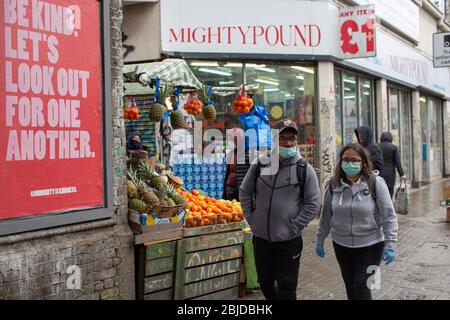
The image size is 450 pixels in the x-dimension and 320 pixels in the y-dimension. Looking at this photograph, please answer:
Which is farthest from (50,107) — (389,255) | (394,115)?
(394,115)

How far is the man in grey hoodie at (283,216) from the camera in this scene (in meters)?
4.57

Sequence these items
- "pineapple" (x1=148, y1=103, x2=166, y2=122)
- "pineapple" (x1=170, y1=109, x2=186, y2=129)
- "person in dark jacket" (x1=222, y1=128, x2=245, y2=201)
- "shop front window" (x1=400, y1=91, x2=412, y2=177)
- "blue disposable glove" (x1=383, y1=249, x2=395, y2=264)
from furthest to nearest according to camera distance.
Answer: "shop front window" (x1=400, y1=91, x2=412, y2=177), "person in dark jacket" (x1=222, y1=128, x2=245, y2=201), "pineapple" (x1=170, y1=109, x2=186, y2=129), "pineapple" (x1=148, y1=103, x2=166, y2=122), "blue disposable glove" (x1=383, y1=249, x2=395, y2=264)

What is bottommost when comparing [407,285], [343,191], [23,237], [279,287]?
[407,285]

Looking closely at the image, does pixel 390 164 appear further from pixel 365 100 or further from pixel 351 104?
pixel 365 100

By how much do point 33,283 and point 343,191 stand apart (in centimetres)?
272

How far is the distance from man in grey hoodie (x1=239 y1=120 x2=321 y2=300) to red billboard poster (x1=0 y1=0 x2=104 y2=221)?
1679mm

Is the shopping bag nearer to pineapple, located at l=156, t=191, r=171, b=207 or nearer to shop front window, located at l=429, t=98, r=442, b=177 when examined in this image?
pineapple, located at l=156, t=191, r=171, b=207

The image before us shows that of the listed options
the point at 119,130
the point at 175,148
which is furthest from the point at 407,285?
the point at 175,148

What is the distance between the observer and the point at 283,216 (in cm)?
455

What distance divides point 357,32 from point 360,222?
8.62 meters

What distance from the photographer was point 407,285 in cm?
648

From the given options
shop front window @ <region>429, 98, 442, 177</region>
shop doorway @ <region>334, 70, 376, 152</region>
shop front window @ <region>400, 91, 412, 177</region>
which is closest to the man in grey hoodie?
shop doorway @ <region>334, 70, 376, 152</region>

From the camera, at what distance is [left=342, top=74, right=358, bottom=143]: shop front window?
1398cm
